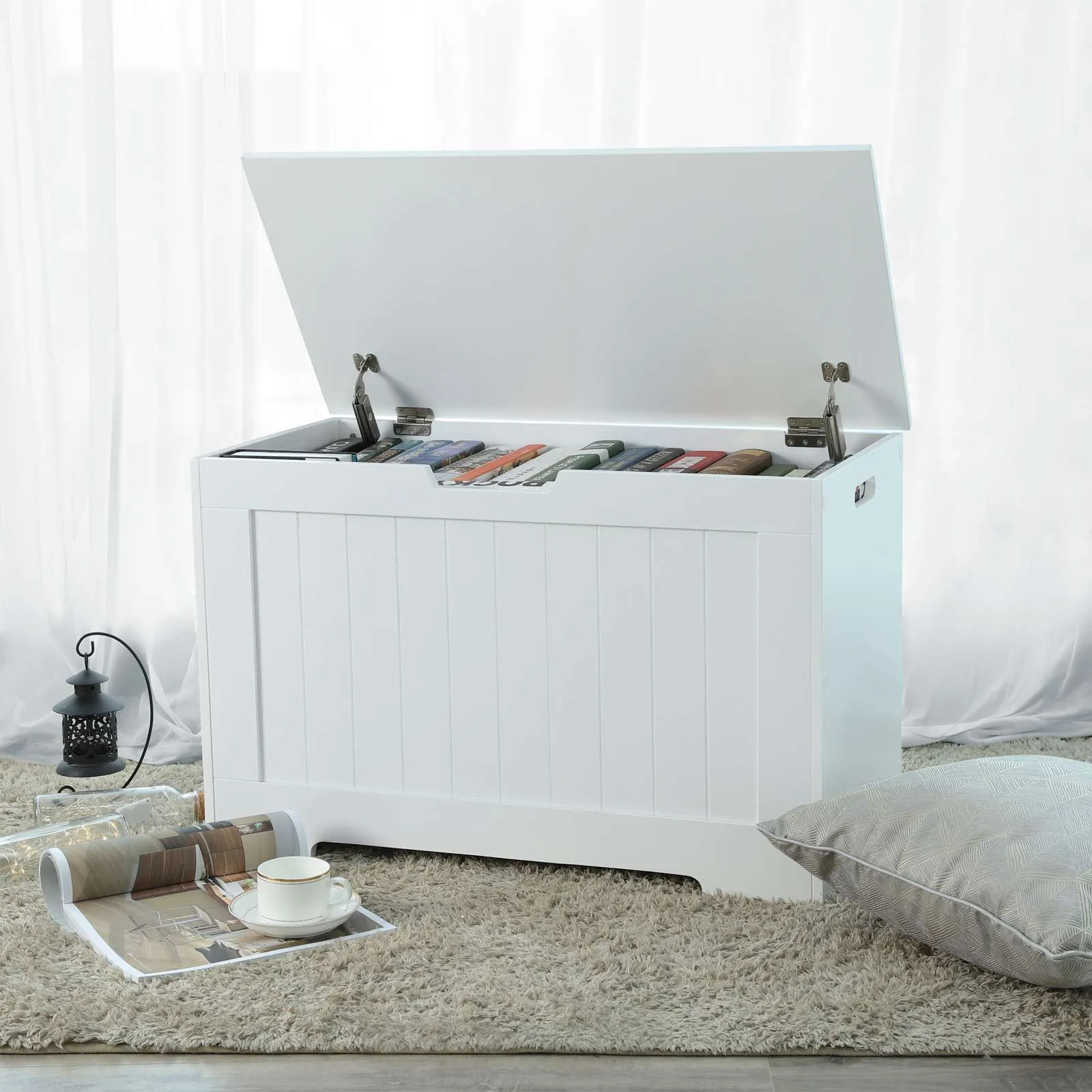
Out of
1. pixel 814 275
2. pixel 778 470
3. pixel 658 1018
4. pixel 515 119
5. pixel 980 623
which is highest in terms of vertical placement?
pixel 515 119

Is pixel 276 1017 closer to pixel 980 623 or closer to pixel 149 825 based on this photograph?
pixel 149 825

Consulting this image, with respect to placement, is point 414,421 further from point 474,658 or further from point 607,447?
point 474,658

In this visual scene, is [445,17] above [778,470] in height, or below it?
above

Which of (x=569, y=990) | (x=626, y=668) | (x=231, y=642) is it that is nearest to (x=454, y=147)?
(x=231, y=642)

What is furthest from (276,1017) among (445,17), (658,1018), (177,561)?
(445,17)

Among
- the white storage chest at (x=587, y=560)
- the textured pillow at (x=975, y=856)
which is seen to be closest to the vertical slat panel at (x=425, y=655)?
the white storage chest at (x=587, y=560)

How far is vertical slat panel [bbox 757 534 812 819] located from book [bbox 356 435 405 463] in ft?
2.17

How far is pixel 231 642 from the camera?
2018mm

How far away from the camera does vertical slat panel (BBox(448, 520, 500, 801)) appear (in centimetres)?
190

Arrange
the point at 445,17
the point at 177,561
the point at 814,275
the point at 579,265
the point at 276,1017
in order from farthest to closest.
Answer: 1. the point at 177,561
2. the point at 445,17
3. the point at 579,265
4. the point at 814,275
5. the point at 276,1017

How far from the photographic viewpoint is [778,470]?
2080 mm

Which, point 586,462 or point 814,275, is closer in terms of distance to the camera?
point 814,275

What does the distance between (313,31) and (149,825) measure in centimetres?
135

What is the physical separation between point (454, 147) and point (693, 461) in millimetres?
846
